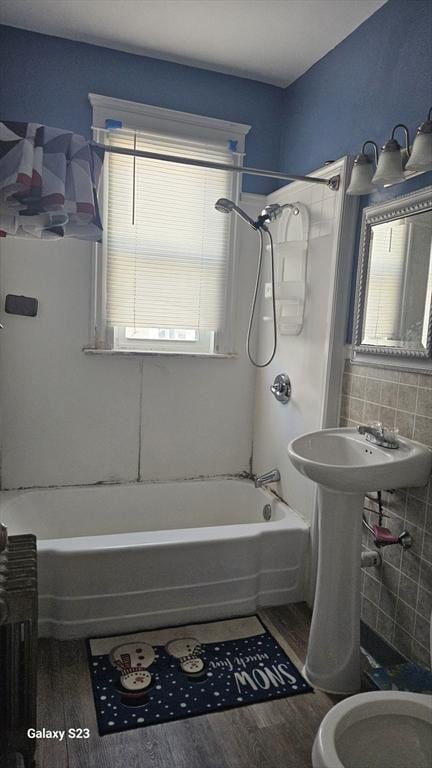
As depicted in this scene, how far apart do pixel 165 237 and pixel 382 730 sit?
2.32 metres

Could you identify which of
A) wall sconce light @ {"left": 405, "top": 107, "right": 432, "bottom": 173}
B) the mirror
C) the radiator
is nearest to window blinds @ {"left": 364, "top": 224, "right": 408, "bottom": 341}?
the mirror

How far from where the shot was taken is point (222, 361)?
2.94 meters

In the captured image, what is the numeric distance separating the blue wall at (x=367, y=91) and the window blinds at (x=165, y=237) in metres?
0.49

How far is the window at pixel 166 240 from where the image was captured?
261 cm

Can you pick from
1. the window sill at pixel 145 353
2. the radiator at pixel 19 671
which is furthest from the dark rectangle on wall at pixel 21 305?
the radiator at pixel 19 671

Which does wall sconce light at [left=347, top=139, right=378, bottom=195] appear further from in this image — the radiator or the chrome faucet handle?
the radiator

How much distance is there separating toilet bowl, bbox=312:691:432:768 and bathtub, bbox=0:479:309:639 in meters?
1.02

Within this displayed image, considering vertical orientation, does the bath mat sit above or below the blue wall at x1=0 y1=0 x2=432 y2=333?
below

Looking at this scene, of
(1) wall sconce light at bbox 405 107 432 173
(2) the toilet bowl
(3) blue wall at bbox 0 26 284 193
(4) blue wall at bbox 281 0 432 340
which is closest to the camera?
(2) the toilet bowl

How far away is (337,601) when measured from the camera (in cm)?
183

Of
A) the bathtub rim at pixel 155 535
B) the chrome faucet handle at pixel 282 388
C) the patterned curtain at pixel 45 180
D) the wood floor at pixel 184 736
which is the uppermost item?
the patterned curtain at pixel 45 180

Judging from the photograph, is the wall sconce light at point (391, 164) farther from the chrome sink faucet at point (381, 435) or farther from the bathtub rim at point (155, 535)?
the bathtub rim at point (155, 535)

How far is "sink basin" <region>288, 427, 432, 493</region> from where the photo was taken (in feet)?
5.37

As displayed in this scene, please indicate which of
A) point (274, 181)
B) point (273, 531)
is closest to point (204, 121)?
point (274, 181)
